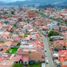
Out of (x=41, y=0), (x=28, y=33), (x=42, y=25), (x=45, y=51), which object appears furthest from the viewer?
(x=41, y=0)

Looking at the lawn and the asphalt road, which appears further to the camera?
the lawn

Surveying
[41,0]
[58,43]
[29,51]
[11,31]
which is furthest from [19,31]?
[41,0]

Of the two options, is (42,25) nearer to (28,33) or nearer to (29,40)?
(28,33)

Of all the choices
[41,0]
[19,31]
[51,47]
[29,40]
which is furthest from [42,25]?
[41,0]

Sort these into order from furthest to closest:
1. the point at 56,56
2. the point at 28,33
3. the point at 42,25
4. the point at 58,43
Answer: the point at 42,25 < the point at 28,33 < the point at 58,43 < the point at 56,56

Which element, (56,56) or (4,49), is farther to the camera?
(4,49)

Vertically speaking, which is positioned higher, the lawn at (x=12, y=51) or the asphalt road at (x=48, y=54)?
the lawn at (x=12, y=51)

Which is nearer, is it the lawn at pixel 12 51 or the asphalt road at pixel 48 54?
the asphalt road at pixel 48 54

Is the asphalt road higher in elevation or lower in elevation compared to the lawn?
lower

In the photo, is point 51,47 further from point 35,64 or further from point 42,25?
point 42,25

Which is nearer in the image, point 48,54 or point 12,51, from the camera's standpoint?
point 48,54
